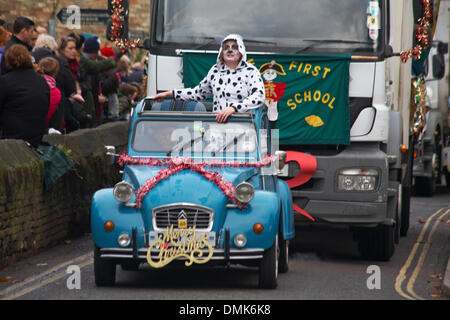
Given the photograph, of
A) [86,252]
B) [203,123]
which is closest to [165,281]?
[203,123]

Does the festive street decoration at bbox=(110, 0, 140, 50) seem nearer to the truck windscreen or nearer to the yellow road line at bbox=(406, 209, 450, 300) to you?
the truck windscreen

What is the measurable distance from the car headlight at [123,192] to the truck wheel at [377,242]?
152 inches

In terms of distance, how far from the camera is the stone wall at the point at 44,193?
11578mm

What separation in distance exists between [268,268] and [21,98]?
4.35 m

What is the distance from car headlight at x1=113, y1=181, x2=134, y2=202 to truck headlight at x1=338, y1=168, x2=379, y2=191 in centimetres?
323

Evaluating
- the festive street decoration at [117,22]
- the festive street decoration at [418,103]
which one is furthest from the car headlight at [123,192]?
the festive street decoration at [418,103]

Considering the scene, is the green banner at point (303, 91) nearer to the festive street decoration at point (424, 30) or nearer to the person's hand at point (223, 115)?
the festive street decoration at point (424, 30)

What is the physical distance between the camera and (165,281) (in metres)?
10.3

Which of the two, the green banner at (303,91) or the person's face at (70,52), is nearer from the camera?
the green banner at (303,91)

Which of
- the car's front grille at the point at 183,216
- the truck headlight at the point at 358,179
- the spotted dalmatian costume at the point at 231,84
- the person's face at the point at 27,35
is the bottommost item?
the car's front grille at the point at 183,216

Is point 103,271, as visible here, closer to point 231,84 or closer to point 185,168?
point 185,168

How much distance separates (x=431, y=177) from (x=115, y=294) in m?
14.0

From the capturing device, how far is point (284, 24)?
1256cm

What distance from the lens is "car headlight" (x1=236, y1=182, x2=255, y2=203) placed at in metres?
9.70
